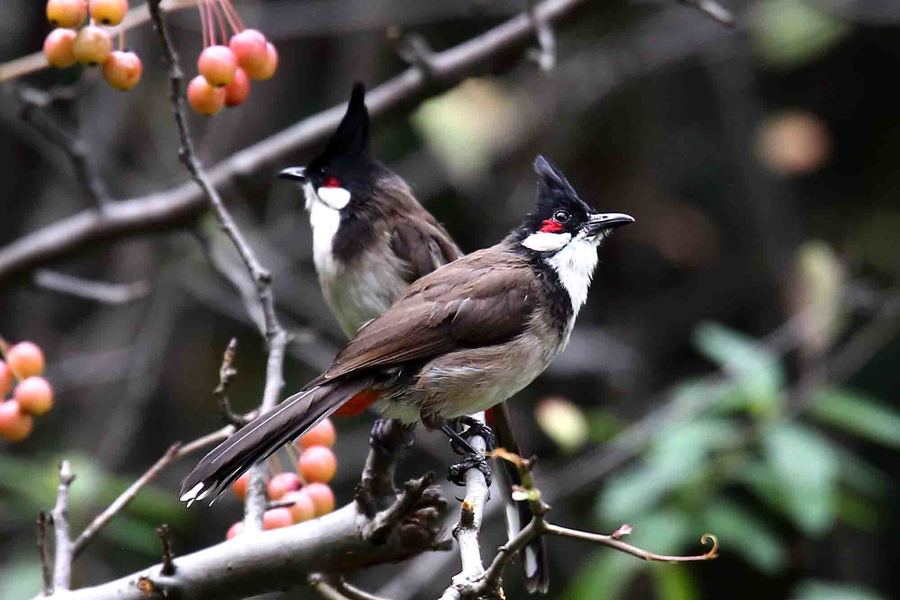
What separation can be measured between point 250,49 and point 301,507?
3.06ft

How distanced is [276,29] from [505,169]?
1.31m

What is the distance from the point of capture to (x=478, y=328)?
2795 millimetres

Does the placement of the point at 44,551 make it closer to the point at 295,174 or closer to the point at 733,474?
the point at 295,174

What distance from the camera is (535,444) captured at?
590 centimetres

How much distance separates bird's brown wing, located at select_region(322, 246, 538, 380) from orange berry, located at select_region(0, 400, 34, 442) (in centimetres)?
64

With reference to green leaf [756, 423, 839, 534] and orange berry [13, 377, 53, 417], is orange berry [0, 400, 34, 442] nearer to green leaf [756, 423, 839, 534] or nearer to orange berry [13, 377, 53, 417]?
orange berry [13, 377, 53, 417]

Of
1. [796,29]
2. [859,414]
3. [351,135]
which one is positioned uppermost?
[796,29]

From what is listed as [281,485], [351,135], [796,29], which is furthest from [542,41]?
[796,29]

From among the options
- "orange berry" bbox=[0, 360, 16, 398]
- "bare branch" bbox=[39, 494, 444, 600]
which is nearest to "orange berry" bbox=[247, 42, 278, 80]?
Result: "orange berry" bbox=[0, 360, 16, 398]

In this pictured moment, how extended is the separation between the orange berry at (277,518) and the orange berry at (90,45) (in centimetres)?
95

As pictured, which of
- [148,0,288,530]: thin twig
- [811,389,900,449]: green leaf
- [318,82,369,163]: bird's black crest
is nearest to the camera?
[148,0,288,530]: thin twig

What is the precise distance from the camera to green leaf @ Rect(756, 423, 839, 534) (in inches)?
140

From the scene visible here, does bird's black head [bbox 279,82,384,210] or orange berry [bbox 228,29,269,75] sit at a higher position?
orange berry [bbox 228,29,269,75]

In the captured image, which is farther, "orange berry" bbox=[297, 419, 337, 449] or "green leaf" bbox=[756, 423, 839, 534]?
"green leaf" bbox=[756, 423, 839, 534]
